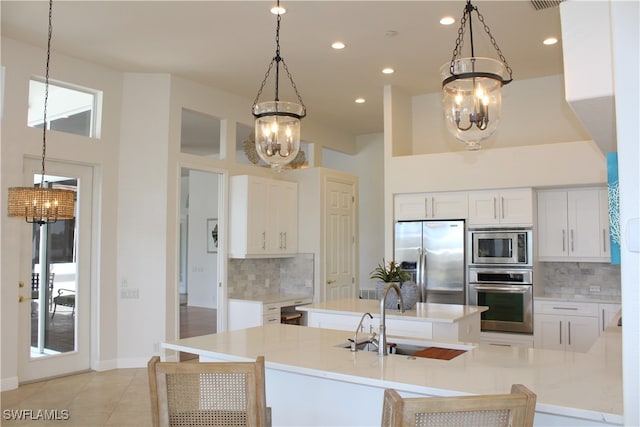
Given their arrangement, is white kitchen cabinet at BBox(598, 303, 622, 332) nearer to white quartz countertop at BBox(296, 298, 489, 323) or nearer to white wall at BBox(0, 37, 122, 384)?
white quartz countertop at BBox(296, 298, 489, 323)

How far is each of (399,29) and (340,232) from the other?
3.52 m

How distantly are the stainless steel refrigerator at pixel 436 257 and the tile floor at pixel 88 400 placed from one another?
3.16m

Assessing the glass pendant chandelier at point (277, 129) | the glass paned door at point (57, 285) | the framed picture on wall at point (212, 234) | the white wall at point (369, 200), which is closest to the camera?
the glass pendant chandelier at point (277, 129)

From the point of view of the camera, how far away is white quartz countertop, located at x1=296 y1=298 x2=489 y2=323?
13.6ft

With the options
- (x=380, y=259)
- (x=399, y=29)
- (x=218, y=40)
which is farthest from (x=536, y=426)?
(x=380, y=259)

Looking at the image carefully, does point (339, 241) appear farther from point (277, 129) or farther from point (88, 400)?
point (277, 129)

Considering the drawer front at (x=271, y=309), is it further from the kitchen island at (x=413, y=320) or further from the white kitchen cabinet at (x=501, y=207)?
the white kitchen cabinet at (x=501, y=207)

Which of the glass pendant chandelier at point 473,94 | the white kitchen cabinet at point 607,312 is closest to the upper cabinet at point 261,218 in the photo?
the white kitchen cabinet at point 607,312

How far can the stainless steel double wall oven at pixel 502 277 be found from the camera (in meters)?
5.73

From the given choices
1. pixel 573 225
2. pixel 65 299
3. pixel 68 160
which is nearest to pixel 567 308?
pixel 573 225

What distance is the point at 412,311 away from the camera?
14.8 ft

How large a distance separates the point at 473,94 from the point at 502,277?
3.42 m

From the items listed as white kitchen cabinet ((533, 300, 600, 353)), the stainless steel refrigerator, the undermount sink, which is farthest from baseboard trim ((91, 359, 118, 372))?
white kitchen cabinet ((533, 300, 600, 353))

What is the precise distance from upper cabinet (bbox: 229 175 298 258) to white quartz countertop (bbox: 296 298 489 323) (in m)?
2.02
